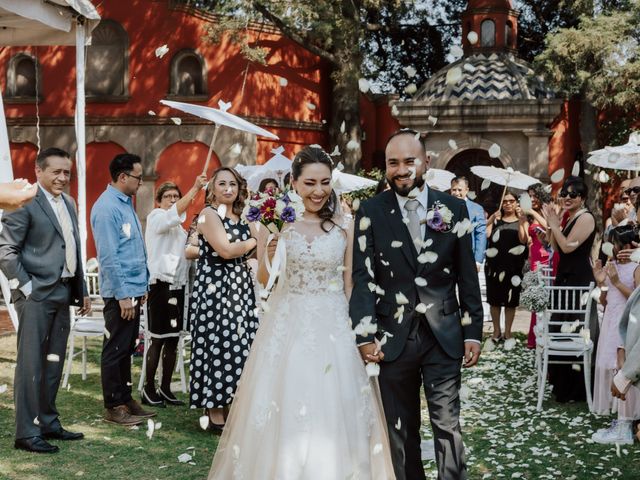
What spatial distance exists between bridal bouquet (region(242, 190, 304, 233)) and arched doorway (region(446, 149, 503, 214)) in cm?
1399

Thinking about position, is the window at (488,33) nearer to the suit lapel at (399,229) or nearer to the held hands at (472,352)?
the suit lapel at (399,229)

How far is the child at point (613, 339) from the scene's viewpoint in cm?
618

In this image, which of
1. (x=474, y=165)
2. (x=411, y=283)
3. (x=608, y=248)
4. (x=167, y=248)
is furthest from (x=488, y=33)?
(x=411, y=283)

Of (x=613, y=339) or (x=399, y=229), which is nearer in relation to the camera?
(x=399, y=229)

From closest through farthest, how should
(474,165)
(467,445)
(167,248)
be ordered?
(467,445)
(167,248)
(474,165)

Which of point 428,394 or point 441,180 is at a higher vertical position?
point 441,180

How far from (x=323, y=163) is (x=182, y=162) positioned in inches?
651

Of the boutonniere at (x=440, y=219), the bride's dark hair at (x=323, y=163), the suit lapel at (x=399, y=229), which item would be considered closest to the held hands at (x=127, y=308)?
the bride's dark hair at (x=323, y=163)

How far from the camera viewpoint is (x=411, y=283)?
4.28 m

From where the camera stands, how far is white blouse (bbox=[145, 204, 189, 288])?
7.47 meters

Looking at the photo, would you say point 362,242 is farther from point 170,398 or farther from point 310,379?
point 170,398

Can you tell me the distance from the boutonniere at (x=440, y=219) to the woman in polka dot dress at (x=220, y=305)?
234 cm

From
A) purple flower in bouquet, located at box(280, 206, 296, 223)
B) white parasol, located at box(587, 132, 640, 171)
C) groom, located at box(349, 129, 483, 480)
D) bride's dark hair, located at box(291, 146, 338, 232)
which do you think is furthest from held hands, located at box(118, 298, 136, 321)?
white parasol, located at box(587, 132, 640, 171)

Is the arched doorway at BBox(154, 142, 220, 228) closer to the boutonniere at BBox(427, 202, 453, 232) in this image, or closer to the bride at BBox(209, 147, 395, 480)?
the bride at BBox(209, 147, 395, 480)
